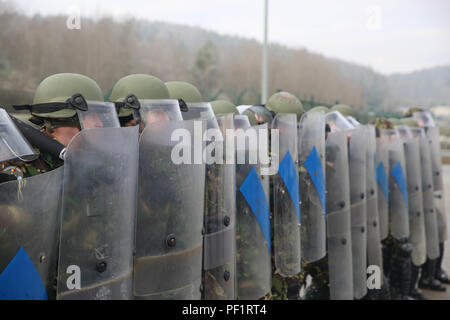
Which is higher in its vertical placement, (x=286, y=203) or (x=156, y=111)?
(x=156, y=111)

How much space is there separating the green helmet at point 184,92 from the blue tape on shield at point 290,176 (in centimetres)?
73

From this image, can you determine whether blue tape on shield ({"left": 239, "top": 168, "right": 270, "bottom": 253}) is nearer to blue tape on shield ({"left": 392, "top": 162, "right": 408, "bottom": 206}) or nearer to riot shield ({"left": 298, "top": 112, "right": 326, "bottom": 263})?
riot shield ({"left": 298, "top": 112, "right": 326, "bottom": 263})

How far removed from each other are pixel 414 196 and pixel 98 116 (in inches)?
155

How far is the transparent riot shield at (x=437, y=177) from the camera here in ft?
16.6

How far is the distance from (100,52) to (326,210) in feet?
24.9

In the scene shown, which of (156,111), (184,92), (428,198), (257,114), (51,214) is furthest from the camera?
(428,198)

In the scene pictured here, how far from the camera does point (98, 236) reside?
1.62 meters

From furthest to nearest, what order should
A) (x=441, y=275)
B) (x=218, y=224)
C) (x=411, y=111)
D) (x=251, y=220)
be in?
(x=411, y=111) < (x=441, y=275) < (x=251, y=220) < (x=218, y=224)

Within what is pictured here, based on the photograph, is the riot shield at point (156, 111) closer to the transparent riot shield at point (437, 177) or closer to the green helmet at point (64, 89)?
the green helmet at point (64, 89)

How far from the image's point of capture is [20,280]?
146 centimetres

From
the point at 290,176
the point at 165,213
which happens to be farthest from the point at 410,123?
the point at 165,213

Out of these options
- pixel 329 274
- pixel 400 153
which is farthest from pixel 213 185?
pixel 400 153

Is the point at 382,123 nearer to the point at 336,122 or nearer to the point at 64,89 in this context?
the point at 336,122

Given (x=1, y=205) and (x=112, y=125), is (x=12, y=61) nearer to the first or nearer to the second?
(x=112, y=125)
